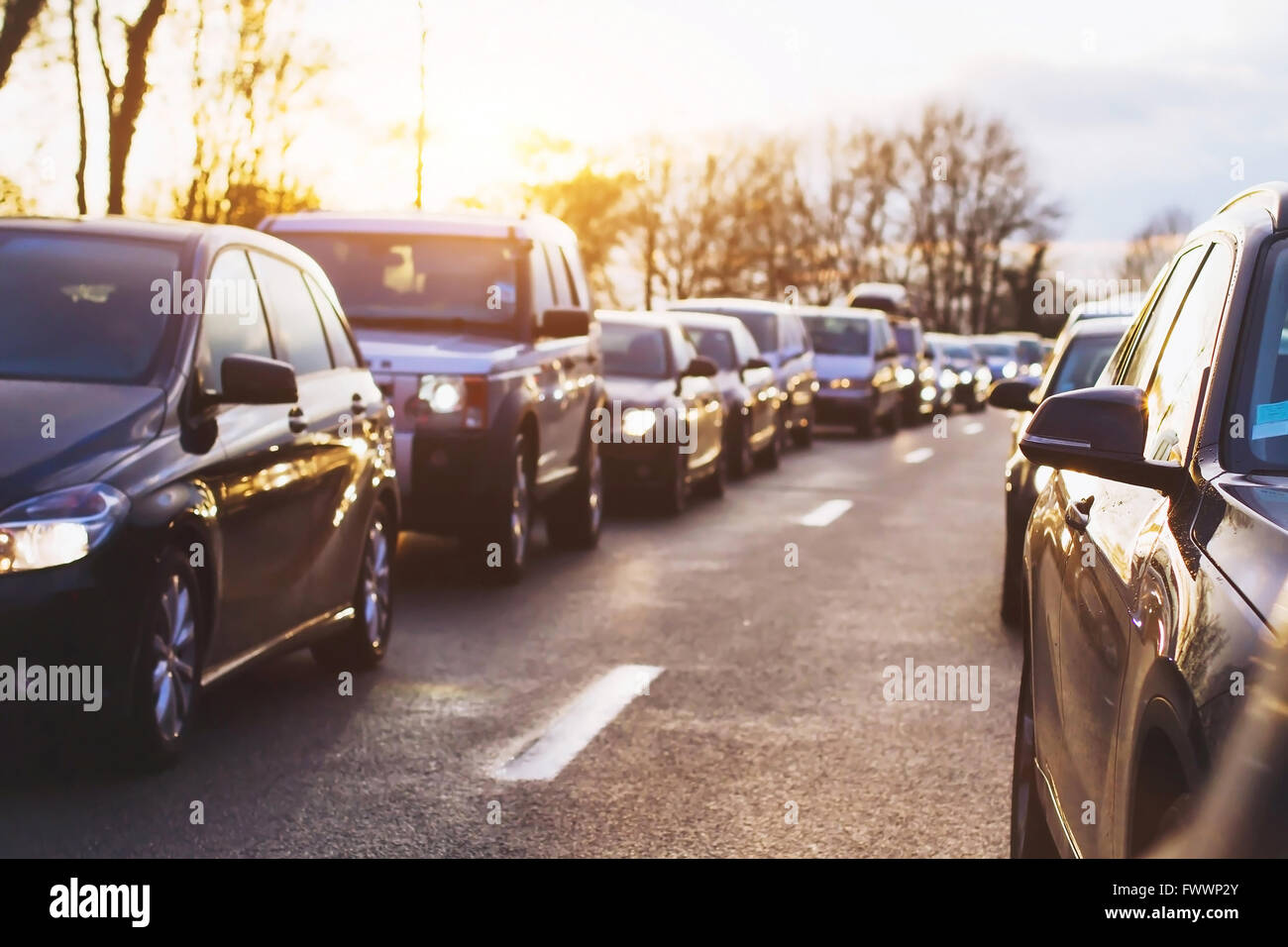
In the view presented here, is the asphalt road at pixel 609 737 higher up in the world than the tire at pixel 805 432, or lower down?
higher up

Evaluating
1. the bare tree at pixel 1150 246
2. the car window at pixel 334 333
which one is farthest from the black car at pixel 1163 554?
the bare tree at pixel 1150 246

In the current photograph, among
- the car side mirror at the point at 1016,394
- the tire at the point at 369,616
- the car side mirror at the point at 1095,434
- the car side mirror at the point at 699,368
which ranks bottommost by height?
the tire at the point at 369,616

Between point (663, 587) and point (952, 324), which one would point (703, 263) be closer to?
point (952, 324)

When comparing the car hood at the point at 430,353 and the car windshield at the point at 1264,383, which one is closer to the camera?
the car windshield at the point at 1264,383

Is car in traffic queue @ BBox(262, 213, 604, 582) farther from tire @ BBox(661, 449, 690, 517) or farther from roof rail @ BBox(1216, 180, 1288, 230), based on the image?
roof rail @ BBox(1216, 180, 1288, 230)

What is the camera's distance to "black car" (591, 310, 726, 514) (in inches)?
634

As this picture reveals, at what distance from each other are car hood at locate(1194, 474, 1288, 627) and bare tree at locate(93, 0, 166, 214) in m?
21.6

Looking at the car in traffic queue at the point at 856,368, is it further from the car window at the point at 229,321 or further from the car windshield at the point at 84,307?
the car windshield at the point at 84,307

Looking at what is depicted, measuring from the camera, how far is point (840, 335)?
32406 mm

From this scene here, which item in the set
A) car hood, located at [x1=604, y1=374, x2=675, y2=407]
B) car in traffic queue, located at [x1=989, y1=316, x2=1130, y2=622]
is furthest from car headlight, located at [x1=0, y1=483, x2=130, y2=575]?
car hood, located at [x1=604, y1=374, x2=675, y2=407]

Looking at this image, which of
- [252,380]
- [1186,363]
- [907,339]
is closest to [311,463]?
[252,380]

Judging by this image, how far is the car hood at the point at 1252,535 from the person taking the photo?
8.77ft
